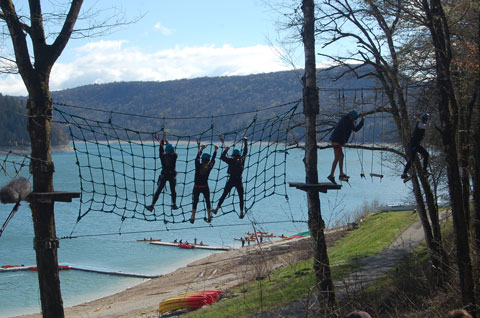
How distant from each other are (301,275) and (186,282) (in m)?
10.8

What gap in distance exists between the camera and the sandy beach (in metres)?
25.2

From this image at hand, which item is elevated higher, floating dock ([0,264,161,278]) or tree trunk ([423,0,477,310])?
tree trunk ([423,0,477,310])

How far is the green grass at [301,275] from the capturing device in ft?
57.8

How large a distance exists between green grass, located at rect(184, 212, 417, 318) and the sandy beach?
0.80m

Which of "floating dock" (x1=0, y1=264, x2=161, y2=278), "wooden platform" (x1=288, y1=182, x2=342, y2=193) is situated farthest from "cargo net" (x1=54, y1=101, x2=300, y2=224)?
"floating dock" (x1=0, y1=264, x2=161, y2=278)

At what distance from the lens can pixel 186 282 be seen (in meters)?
30.2

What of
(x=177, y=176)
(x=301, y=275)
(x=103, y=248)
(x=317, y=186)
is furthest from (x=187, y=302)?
(x=177, y=176)

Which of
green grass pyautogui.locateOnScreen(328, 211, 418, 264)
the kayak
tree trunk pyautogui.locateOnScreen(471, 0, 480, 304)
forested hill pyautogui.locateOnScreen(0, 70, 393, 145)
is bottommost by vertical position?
the kayak

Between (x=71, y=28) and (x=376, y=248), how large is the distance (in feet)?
64.0

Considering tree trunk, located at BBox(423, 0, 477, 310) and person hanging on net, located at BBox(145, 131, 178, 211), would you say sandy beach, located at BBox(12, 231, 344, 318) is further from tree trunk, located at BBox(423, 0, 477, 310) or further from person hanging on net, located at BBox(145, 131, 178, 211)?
tree trunk, located at BBox(423, 0, 477, 310)

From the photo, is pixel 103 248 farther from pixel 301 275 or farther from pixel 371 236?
pixel 301 275

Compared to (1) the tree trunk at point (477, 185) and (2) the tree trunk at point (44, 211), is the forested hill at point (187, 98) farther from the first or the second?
(2) the tree trunk at point (44, 211)

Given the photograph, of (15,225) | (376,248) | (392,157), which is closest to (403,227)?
(376,248)

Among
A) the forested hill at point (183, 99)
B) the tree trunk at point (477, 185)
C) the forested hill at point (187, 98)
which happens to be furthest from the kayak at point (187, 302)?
the forested hill at point (187, 98)
